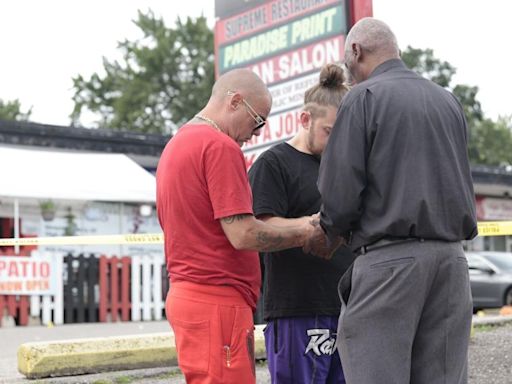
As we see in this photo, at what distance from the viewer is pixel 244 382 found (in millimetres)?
3660

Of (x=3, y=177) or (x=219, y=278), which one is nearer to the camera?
(x=219, y=278)

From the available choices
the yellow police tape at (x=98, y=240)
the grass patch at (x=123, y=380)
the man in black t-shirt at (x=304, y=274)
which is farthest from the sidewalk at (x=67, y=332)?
the man in black t-shirt at (x=304, y=274)

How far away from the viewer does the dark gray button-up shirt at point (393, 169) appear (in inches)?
136

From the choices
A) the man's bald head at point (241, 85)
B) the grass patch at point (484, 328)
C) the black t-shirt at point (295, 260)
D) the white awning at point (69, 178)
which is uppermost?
the white awning at point (69, 178)

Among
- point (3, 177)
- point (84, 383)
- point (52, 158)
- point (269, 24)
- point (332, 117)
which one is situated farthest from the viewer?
point (52, 158)

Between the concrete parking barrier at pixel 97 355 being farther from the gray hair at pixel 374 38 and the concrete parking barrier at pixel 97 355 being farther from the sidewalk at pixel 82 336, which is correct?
the gray hair at pixel 374 38

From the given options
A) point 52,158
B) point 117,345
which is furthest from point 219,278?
point 52,158

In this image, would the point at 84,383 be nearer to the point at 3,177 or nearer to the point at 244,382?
the point at 244,382

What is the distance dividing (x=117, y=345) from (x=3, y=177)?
10.1 m

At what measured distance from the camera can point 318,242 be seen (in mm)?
3980

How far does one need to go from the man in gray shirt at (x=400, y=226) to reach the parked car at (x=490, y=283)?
16.1m

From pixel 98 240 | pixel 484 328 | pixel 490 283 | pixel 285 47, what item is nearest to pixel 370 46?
pixel 484 328

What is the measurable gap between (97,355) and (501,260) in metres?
14.5

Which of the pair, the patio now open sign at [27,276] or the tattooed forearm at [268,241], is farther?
the patio now open sign at [27,276]
